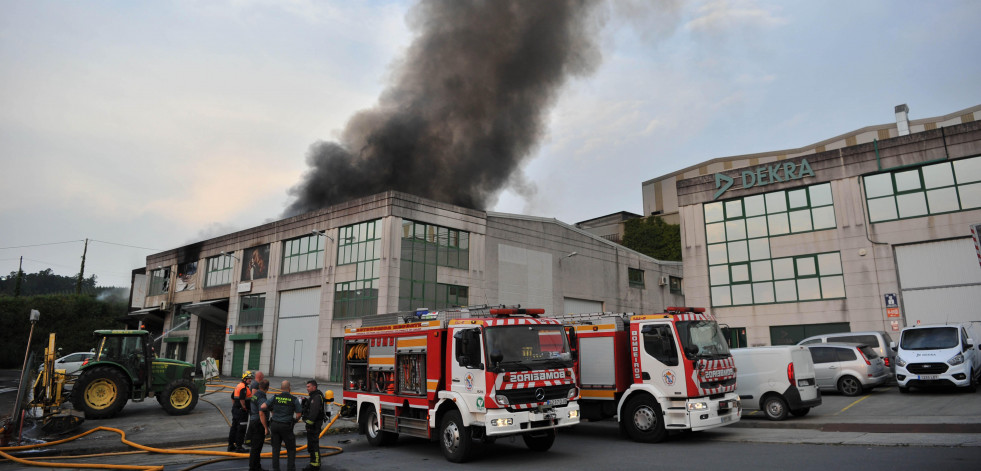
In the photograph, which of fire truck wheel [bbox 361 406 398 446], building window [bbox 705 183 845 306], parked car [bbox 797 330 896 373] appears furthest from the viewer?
building window [bbox 705 183 845 306]

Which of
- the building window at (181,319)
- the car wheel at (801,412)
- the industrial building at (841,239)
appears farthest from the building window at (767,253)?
the building window at (181,319)

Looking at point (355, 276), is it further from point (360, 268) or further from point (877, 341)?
point (877, 341)

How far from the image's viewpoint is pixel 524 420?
9.20 meters

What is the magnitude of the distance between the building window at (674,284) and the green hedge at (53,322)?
46.0 m

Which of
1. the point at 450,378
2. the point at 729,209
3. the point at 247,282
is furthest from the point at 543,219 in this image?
the point at 450,378

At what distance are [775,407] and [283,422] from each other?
36.4ft

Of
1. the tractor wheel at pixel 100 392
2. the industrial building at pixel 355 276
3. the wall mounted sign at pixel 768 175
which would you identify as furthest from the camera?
the industrial building at pixel 355 276

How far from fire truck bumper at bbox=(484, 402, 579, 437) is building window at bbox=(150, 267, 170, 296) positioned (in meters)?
43.4

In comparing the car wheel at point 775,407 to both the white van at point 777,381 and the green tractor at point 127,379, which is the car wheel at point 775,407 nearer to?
the white van at point 777,381

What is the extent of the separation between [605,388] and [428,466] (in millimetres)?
4458

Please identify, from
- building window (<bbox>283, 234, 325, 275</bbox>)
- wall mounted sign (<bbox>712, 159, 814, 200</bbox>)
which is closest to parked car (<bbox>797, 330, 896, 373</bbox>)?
wall mounted sign (<bbox>712, 159, 814, 200</bbox>)

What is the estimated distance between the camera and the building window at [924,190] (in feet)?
71.5

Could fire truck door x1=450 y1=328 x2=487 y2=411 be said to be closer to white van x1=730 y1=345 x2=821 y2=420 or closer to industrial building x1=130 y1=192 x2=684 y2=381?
white van x1=730 y1=345 x2=821 y2=420

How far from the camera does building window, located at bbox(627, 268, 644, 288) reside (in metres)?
43.8
